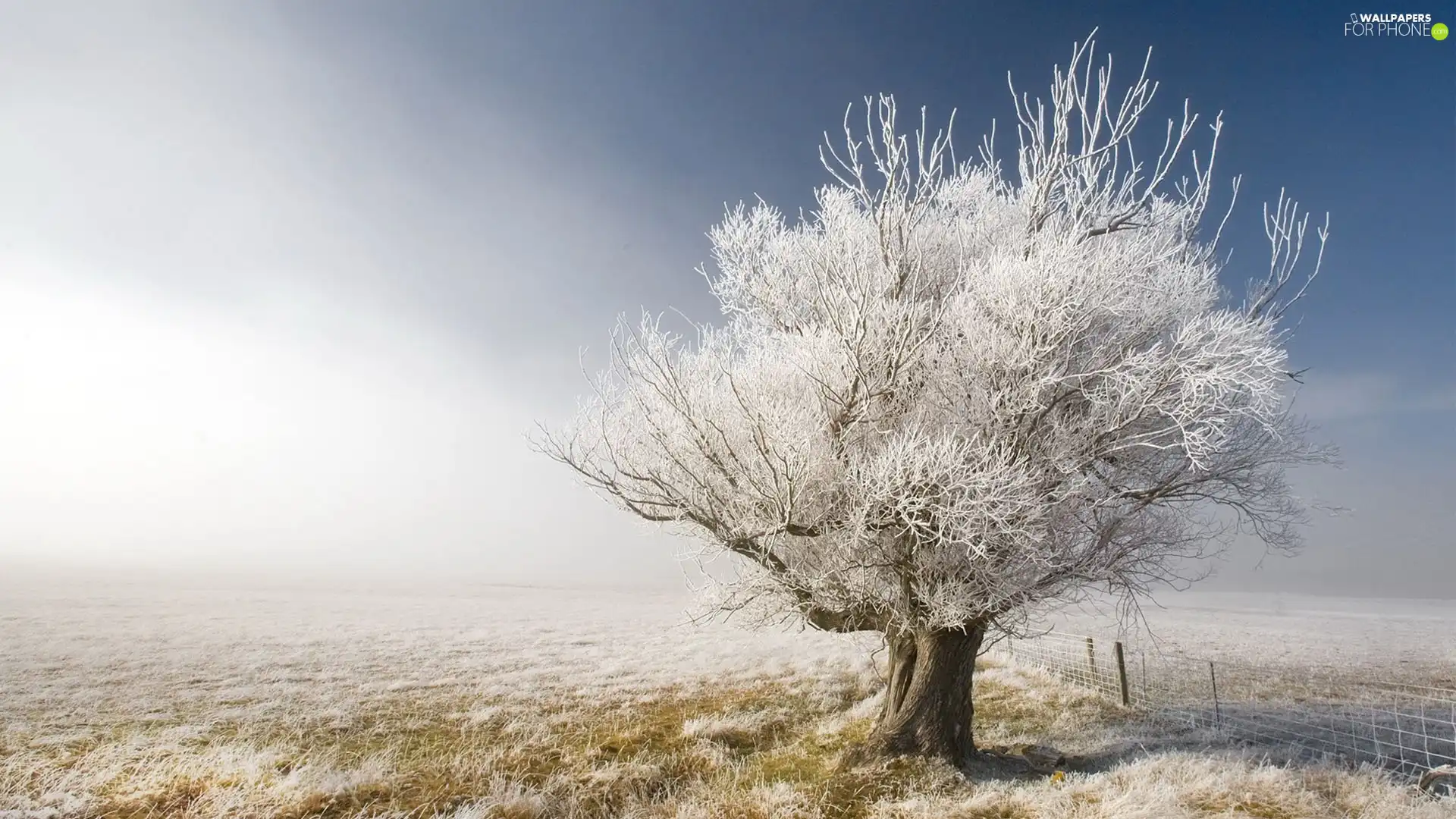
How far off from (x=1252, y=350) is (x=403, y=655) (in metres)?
18.1

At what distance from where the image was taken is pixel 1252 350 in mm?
Result: 6223

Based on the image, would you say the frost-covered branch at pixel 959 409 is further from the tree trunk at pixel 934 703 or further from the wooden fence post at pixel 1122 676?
the wooden fence post at pixel 1122 676

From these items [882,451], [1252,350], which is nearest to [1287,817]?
[1252,350]

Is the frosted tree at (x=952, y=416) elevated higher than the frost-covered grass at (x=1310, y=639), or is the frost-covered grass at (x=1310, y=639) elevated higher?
the frosted tree at (x=952, y=416)

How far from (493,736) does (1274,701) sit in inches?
606

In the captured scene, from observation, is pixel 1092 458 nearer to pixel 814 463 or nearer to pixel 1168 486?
pixel 1168 486

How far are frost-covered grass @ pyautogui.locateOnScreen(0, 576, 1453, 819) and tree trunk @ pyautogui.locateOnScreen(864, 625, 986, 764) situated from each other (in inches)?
18.7

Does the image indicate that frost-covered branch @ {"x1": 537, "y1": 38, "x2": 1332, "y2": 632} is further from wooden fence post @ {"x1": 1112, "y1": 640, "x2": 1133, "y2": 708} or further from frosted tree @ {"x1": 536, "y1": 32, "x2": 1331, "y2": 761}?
wooden fence post @ {"x1": 1112, "y1": 640, "x2": 1133, "y2": 708}

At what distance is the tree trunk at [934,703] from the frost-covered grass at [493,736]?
475 millimetres

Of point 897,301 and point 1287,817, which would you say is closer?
point 1287,817

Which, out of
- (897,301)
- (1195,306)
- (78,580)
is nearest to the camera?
(897,301)

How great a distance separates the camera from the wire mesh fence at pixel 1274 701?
9.26m

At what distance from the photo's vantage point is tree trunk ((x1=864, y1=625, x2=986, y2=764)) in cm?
824

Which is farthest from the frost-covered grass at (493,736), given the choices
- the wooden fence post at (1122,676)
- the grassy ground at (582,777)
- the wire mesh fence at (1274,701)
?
the wire mesh fence at (1274,701)
